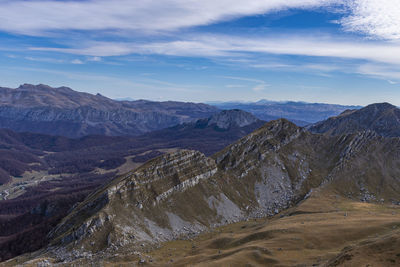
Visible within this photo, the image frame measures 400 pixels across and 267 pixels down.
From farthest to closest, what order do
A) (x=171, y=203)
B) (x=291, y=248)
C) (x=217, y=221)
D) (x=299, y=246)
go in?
(x=217, y=221)
(x=171, y=203)
(x=299, y=246)
(x=291, y=248)

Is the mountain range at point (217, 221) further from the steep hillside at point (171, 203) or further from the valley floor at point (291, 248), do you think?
the steep hillside at point (171, 203)

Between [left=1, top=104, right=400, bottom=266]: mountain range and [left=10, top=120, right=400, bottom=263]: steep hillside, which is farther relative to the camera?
[left=10, top=120, right=400, bottom=263]: steep hillside

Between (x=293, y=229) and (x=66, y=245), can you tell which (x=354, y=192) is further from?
(x=66, y=245)

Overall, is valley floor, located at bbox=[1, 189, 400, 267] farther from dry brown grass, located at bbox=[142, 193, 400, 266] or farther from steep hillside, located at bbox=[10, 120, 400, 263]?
steep hillside, located at bbox=[10, 120, 400, 263]

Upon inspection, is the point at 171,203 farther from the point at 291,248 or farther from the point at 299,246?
the point at 299,246

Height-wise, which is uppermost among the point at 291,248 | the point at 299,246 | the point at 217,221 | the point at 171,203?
the point at 299,246

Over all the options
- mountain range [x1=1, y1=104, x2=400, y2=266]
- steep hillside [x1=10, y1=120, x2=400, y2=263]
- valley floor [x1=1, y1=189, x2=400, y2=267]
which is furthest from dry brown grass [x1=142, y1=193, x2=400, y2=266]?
steep hillside [x1=10, y1=120, x2=400, y2=263]

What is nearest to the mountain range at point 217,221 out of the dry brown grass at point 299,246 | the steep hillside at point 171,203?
the dry brown grass at point 299,246

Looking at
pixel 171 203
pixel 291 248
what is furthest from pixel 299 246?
pixel 171 203

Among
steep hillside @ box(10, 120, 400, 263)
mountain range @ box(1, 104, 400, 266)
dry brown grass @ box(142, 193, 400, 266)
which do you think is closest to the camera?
dry brown grass @ box(142, 193, 400, 266)

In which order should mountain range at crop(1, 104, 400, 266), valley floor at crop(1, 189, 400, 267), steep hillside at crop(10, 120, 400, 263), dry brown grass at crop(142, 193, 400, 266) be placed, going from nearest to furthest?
dry brown grass at crop(142, 193, 400, 266), valley floor at crop(1, 189, 400, 267), mountain range at crop(1, 104, 400, 266), steep hillside at crop(10, 120, 400, 263)
